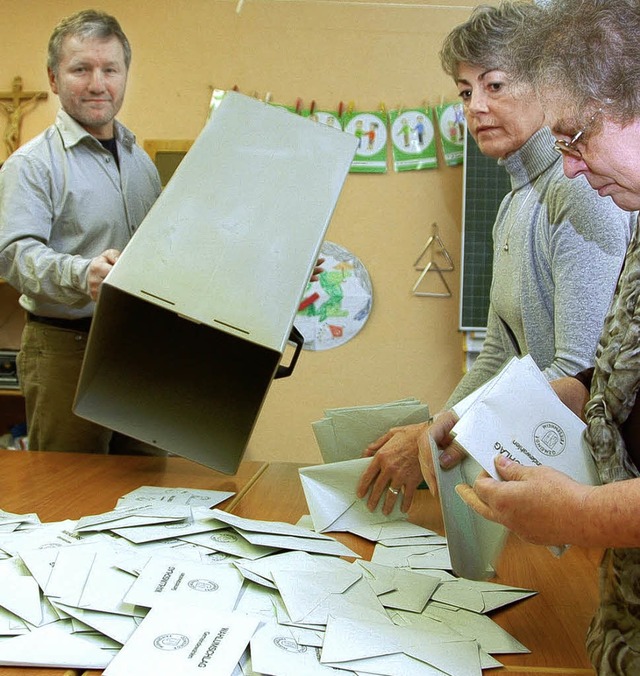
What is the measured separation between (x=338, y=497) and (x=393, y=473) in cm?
10

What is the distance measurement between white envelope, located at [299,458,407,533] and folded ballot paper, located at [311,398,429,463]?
16 cm

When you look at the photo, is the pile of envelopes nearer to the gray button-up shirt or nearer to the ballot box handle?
the ballot box handle

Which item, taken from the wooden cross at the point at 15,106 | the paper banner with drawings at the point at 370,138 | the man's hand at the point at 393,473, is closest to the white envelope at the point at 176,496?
the man's hand at the point at 393,473

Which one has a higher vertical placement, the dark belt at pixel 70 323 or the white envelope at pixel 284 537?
the dark belt at pixel 70 323

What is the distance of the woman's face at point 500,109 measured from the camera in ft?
4.95

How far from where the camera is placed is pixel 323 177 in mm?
1439

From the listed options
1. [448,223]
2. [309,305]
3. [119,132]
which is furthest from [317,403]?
[119,132]

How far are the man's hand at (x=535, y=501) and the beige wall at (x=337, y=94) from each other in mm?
2585

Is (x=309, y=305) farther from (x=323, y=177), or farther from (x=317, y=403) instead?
(x=323, y=177)

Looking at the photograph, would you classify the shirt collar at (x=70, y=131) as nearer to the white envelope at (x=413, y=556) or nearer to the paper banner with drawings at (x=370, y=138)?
the white envelope at (x=413, y=556)

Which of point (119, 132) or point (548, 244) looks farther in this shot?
point (119, 132)

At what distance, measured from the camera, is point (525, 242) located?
4.76ft

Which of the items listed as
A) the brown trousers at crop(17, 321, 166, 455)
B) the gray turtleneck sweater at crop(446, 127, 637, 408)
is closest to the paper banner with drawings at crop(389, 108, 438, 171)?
the gray turtleneck sweater at crop(446, 127, 637, 408)

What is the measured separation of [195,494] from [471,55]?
3.24 ft
